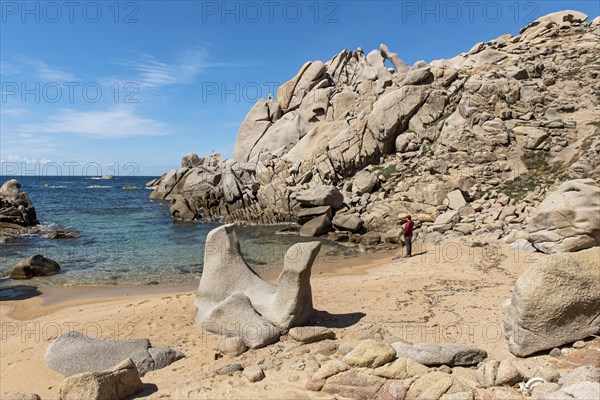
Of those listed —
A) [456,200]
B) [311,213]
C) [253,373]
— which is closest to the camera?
[253,373]

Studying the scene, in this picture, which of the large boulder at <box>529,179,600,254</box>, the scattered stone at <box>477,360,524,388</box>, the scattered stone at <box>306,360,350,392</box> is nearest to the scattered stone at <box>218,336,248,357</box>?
the scattered stone at <box>306,360,350,392</box>

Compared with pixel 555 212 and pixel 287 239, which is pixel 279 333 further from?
pixel 287 239

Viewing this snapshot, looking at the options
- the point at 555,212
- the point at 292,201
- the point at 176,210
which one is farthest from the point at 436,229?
the point at 176,210

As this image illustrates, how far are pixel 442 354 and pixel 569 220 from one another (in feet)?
33.3

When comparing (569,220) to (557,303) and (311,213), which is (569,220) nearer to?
(557,303)

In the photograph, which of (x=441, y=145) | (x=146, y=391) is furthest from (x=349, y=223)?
(x=146, y=391)

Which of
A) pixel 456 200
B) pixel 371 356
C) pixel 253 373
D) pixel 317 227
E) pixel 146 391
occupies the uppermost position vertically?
pixel 456 200

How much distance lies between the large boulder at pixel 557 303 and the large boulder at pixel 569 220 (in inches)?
315

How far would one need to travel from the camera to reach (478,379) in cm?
561

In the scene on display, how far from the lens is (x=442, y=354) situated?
6172 millimetres

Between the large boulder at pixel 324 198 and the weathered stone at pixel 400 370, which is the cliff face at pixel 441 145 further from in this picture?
the weathered stone at pixel 400 370

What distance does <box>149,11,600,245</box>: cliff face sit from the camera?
73.2ft

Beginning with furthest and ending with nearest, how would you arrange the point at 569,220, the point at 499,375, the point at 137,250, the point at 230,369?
1. the point at 137,250
2. the point at 569,220
3. the point at 230,369
4. the point at 499,375

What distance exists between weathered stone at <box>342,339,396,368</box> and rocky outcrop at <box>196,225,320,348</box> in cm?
221
